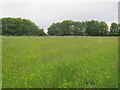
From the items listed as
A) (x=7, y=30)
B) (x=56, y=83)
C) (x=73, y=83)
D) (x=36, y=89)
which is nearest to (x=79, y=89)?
(x=73, y=83)

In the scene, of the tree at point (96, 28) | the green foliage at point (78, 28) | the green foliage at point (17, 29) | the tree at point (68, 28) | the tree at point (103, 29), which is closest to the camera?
the green foliage at point (17, 29)

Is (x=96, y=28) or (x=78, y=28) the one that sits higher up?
(x=78, y=28)

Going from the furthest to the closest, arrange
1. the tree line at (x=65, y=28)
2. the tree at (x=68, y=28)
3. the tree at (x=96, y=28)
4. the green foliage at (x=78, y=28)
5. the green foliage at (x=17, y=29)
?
the tree at (x=68, y=28)
the green foliage at (x=78, y=28)
the tree at (x=96, y=28)
the tree line at (x=65, y=28)
the green foliage at (x=17, y=29)

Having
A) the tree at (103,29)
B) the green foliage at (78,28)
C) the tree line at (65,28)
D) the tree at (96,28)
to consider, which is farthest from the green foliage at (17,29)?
the tree at (103,29)

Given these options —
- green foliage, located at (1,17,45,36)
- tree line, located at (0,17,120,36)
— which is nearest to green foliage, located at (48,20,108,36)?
tree line, located at (0,17,120,36)

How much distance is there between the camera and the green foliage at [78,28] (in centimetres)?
9112

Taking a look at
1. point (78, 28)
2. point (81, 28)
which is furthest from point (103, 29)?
point (78, 28)

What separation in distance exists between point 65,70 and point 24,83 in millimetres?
2792

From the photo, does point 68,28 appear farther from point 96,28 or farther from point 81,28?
point 96,28

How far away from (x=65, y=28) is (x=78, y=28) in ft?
32.5

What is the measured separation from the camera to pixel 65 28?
94.7 metres

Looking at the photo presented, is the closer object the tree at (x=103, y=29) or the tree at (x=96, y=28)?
the tree at (x=96, y=28)

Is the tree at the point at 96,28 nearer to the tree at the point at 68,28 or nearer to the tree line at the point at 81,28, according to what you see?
the tree line at the point at 81,28

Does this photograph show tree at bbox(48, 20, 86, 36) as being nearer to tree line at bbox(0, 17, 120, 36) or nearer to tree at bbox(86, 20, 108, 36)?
tree line at bbox(0, 17, 120, 36)
